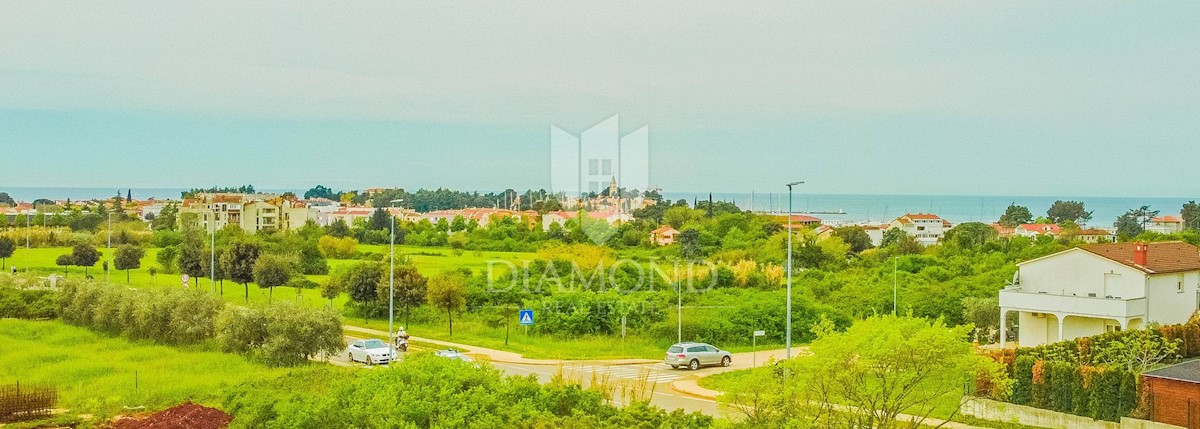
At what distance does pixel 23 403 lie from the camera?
69.6 ft

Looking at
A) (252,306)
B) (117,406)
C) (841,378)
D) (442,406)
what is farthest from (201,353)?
(841,378)

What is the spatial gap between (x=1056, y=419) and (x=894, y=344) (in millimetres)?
8673

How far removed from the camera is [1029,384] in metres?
22.2

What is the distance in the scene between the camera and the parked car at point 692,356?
29.5 meters

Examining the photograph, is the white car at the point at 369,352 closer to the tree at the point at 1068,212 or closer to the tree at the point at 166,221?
the tree at the point at 166,221

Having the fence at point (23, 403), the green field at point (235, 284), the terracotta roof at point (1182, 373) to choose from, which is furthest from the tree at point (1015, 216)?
the fence at point (23, 403)

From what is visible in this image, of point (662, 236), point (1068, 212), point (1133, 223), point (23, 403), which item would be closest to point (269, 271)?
point (23, 403)

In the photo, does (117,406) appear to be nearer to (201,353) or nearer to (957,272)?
(201,353)

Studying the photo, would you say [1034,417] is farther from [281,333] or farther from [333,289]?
[333,289]

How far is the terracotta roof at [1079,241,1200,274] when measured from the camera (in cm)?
3231

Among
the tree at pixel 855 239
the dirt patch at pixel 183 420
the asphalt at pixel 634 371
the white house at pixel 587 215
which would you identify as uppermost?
the white house at pixel 587 215

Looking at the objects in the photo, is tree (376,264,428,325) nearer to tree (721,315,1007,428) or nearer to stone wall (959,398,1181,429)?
stone wall (959,398,1181,429)

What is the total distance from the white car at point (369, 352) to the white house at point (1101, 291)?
20.0 metres

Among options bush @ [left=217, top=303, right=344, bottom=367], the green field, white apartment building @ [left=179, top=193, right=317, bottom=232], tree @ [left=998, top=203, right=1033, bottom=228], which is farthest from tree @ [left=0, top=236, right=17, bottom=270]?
tree @ [left=998, top=203, right=1033, bottom=228]
